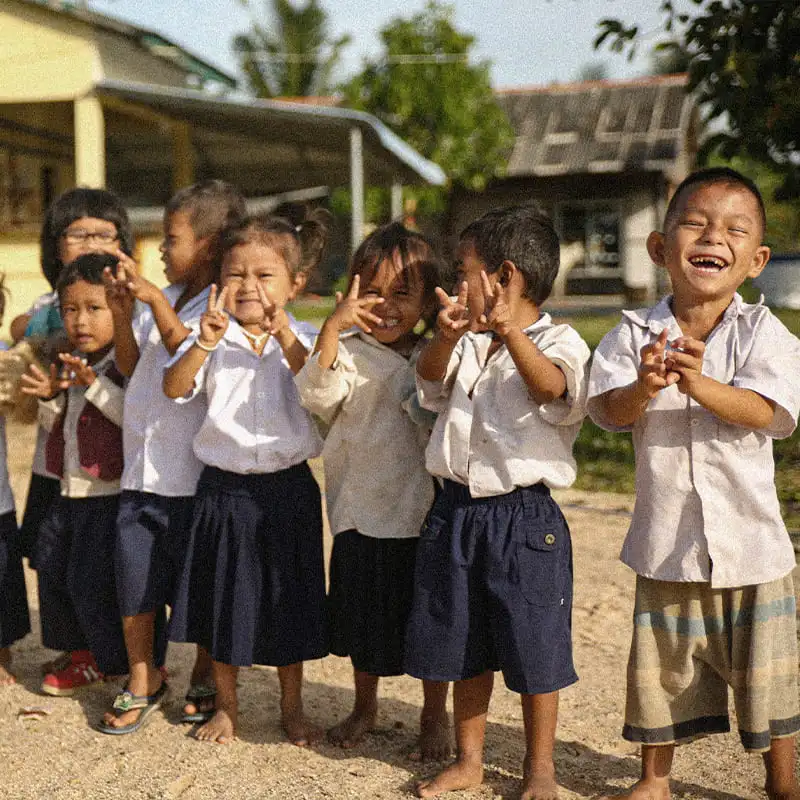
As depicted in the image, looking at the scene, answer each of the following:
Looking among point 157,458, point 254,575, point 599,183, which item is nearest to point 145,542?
point 157,458

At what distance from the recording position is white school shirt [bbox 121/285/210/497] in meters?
3.11

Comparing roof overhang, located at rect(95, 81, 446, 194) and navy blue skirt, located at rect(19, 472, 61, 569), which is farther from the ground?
roof overhang, located at rect(95, 81, 446, 194)

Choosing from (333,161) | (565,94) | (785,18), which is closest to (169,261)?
(785,18)

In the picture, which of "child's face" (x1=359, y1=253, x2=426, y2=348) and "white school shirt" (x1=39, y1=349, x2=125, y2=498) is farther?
"white school shirt" (x1=39, y1=349, x2=125, y2=498)

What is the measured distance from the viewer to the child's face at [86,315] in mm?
3234

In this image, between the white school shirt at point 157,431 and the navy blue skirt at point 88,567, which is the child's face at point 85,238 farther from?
the navy blue skirt at point 88,567

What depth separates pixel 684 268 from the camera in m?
2.44

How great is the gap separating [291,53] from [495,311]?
29.4 metres

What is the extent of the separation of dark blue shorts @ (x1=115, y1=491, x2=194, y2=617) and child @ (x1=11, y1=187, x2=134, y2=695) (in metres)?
0.44

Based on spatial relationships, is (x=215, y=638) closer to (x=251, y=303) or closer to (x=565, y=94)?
(x=251, y=303)

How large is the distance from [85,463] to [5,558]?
0.57 meters

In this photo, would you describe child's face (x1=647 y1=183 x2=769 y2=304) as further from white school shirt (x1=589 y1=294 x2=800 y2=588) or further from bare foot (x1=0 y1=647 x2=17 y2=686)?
bare foot (x1=0 y1=647 x2=17 y2=686)

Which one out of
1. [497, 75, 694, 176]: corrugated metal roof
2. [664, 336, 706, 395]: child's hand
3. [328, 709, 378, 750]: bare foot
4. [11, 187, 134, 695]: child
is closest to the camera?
[664, 336, 706, 395]: child's hand

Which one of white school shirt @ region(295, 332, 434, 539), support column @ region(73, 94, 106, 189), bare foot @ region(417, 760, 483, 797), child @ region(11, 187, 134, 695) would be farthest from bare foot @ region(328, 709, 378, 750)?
support column @ region(73, 94, 106, 189)
